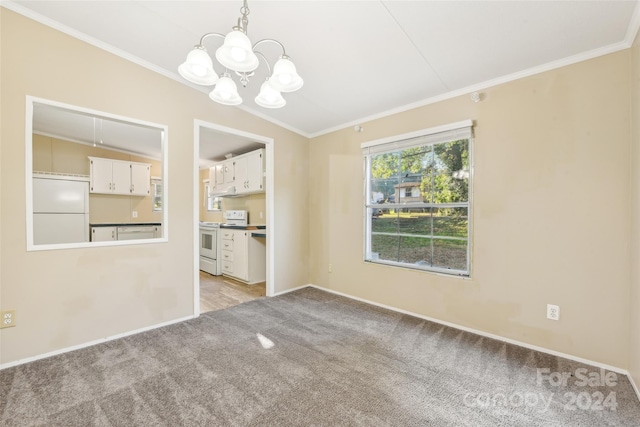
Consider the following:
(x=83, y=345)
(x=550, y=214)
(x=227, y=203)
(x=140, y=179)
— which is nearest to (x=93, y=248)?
(x=83, y=345)

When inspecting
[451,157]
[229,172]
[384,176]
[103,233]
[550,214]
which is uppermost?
[229,172]

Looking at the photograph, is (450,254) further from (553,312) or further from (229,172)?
(229,172)

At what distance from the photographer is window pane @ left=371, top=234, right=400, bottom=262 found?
3.39 m

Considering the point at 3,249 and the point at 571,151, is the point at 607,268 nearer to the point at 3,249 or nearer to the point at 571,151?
the point at 571,151

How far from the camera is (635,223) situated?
184 cm

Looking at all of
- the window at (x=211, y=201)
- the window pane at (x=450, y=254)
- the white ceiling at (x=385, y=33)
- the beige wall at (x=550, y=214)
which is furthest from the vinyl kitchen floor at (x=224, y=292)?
the white ceiling at (x=385, y=33)

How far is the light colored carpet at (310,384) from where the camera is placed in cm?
157

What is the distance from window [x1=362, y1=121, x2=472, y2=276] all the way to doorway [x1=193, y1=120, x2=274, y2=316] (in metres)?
1.42

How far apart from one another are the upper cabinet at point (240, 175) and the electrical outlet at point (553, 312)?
380 centimetres

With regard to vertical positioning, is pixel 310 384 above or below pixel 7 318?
below

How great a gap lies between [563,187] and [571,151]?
0.96 feet

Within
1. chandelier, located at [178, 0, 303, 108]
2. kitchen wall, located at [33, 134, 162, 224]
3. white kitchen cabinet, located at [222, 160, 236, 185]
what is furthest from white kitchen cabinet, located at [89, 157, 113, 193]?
chandelier, located at [178, 0, 303, 108]

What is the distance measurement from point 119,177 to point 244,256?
2.93 meters

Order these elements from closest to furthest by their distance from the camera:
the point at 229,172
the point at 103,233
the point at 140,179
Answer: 1. the point at 103,233
2. the point at 229,172
3. the point at 140,179
